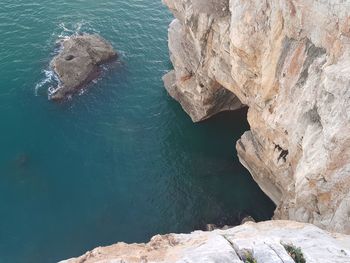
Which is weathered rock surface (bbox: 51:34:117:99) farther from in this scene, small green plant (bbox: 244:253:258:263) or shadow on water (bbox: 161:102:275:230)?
small green plant (bbox: 244:253:258:263)

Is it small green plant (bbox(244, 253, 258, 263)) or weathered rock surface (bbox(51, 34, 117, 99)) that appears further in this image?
weathered rock surface (bbox(51, 34, 117, 99))

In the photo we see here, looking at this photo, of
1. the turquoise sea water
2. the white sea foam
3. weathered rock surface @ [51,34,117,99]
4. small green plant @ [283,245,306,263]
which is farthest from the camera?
weathered rock surface @ [51,34,117,99]

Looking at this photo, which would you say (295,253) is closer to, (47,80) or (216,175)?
(216,175)

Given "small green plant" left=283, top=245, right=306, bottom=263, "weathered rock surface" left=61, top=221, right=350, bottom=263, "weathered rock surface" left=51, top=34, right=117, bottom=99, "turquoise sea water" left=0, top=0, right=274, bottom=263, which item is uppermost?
"small green plant" left=283, top=245, right=306, bottom=263

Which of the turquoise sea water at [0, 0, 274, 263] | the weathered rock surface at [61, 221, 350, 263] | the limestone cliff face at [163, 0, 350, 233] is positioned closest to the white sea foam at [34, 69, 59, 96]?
the turquoise sea water at [0, 0, 274, 263]

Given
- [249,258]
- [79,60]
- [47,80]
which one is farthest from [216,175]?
[249,258]

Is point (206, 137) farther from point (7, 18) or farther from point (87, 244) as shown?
point (7, 18)

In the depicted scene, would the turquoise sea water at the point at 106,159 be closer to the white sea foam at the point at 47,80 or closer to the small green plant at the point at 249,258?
the white sea foam at the point at 47,80

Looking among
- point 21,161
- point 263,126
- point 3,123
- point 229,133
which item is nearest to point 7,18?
point 3,123
